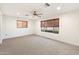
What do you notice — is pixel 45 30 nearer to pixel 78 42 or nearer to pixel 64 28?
pixel 64 28

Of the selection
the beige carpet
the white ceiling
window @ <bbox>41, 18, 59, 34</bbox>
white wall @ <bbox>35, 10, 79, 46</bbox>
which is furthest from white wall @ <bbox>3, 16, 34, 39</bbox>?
white wall @ <bbox>35, 10, 79, 46</bbox>

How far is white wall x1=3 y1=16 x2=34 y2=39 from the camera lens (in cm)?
625

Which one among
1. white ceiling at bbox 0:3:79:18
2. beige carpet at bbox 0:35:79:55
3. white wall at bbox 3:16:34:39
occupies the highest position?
white ceiling at bbox 0:3:79:18

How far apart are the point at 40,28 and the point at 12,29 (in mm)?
2411

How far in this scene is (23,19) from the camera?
7.30 meters

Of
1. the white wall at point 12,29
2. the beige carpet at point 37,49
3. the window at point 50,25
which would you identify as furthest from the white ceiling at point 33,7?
the white wall at point 12,29

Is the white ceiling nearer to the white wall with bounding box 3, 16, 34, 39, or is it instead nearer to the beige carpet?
the beige carpet

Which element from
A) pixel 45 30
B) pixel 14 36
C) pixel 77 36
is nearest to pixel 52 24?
pixel 45 30

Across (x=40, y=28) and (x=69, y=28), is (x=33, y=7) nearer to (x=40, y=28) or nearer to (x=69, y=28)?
(x=69, y=28)

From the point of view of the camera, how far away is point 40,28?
746 cm

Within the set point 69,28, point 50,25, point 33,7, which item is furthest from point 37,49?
point 50,25

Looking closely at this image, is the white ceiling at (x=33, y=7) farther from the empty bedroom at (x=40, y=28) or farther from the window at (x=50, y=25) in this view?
the window at (x=50, y=25)

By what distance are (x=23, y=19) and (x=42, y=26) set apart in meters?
1.82

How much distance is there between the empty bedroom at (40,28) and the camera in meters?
4.14
